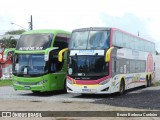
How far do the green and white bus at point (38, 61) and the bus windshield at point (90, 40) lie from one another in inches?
46.2

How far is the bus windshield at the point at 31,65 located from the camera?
69.5ft

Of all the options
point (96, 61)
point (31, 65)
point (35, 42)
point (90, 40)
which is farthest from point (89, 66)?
point (35, 42)

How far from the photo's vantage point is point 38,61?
21250 millimetres

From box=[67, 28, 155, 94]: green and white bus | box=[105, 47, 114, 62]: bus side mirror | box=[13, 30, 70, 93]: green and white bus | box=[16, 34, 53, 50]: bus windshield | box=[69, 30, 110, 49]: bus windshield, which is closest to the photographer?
box=[105, 47, 114, 62]: bus side mirror

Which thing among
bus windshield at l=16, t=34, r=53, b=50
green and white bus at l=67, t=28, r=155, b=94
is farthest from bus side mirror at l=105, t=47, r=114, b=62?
bus windshield at l=16, t=34, r=53, b=50

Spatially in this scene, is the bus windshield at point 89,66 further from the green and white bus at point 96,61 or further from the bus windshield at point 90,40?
the bus windshield at point 90,40

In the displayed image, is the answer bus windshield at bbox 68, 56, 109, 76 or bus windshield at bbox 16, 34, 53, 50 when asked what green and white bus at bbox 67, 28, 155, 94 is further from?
bus windshield at bbox 16, 34, 53, 50

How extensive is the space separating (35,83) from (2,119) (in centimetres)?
967

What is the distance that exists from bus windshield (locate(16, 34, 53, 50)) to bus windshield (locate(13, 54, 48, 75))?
1.64 feet

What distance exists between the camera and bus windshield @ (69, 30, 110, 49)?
19797 millimetres

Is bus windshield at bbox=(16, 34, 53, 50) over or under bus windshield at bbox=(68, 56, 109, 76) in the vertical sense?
over

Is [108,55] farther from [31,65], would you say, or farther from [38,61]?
[31,65]

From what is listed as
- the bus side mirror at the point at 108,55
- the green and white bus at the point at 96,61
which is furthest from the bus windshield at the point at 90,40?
the bus side mirror at the point at 108,55

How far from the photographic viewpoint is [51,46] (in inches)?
850
